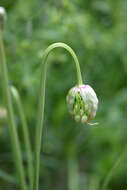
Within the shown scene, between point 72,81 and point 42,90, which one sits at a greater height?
point 72,81

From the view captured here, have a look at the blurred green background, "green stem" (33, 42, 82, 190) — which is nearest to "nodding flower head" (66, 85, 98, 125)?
"green stem" (33, 42, 82, 190)

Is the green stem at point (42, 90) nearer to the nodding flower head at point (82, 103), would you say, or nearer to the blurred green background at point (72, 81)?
the nodding flower head at point (82, 103)

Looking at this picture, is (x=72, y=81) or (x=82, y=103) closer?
(x=82, y=103)

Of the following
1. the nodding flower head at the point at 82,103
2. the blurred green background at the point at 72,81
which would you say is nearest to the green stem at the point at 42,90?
the nodding flower head at the point at 82,103

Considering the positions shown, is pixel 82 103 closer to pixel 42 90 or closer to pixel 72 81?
pixel 42 90

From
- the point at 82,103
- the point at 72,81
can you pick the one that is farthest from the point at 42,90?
the point at 72,81
